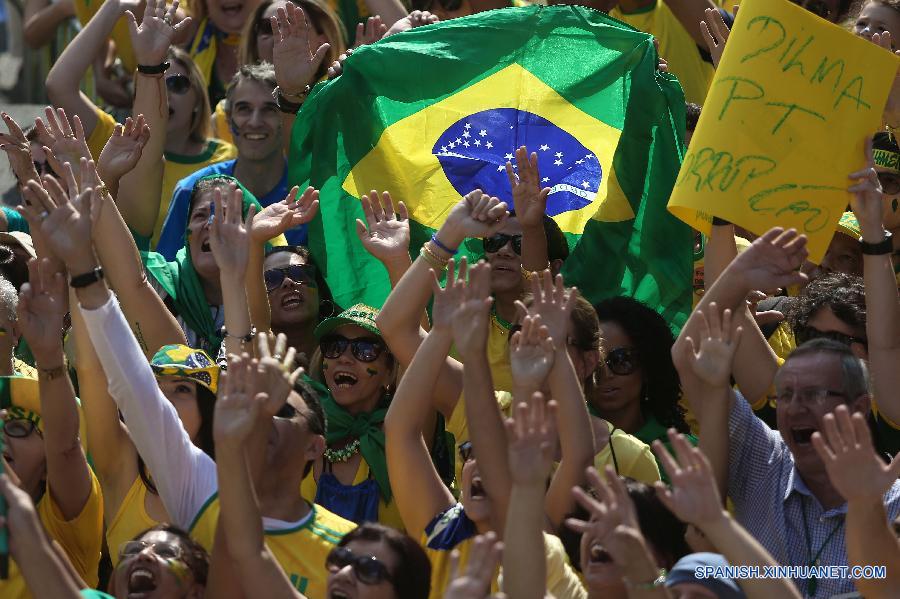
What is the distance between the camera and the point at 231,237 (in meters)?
5.19

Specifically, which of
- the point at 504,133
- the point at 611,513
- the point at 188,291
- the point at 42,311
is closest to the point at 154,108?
the point at 188,291

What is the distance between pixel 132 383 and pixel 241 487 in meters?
0.63

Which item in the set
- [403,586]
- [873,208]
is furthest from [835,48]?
[403,586]

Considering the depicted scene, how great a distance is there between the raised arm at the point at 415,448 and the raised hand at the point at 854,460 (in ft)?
4.29

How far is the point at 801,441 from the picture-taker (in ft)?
14.7

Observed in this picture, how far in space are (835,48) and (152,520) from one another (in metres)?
2.40

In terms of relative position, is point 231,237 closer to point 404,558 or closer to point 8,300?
point 8,300

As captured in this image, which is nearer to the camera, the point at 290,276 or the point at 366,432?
the point at 366,432

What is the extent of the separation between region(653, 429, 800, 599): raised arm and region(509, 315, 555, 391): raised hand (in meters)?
0.71

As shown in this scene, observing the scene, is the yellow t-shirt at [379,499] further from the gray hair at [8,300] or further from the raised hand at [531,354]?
the gray hair at [8,300]

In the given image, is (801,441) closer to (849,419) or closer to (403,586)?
(849,419)

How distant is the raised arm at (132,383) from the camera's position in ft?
15.1

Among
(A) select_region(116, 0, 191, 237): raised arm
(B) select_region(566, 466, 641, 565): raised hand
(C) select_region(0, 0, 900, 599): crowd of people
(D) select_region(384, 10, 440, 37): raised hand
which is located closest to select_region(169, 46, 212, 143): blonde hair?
(A) select_region(116, 0, 191, 237): raised arm

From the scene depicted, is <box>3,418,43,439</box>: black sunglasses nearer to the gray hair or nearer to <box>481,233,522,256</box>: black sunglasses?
the gray hair
